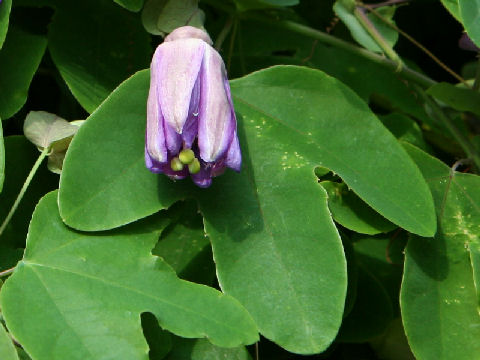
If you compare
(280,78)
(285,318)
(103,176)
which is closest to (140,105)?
(103,176)

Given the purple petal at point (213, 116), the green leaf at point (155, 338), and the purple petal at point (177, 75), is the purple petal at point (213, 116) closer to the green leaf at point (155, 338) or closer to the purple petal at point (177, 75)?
the purple petal at point (177, 75)

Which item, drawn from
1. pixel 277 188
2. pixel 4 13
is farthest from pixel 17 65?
pixel 277 188

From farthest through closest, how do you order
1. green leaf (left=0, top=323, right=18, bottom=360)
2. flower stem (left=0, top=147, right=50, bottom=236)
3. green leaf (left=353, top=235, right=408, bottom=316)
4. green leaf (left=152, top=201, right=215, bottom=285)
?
green leaf (left=353, top=235, right=408, bottom=316) < green leaf (left=152, top=201, right=215, bottom=285) < flower stem (left=0, top=147, right=50, bottom=236) < green leaf (left=0, top=323, right=18, bottom=360)

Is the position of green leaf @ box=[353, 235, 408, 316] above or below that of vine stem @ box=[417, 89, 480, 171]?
below

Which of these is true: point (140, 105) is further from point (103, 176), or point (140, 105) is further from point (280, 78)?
point (280, 78)

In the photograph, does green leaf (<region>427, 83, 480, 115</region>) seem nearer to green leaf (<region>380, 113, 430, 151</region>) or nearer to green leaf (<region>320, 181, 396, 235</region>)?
green leaf (<region>380, 113, 430, 151</region>)

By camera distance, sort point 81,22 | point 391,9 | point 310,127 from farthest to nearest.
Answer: point 391,9, point 81,22, point 310,127

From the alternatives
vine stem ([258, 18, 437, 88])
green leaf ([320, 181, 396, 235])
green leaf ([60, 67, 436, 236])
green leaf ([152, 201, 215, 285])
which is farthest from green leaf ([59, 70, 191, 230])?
vine stem ([258, 18, 437, 88])
